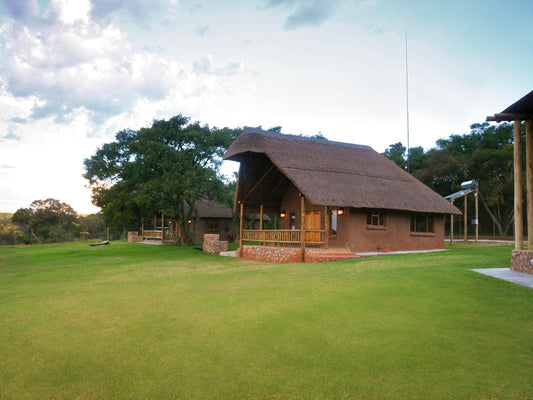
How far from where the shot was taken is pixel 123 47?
1984cm

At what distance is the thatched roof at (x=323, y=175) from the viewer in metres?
17.8

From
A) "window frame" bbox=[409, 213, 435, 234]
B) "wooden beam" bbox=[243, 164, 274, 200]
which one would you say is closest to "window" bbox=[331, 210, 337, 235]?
"window frame" bbox=[409, 213, 435, 234]

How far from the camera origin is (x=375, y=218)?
65.3 ft

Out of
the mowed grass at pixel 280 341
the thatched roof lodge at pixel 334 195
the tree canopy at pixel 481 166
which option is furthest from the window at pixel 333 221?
the tree canopy at pixel 481 166

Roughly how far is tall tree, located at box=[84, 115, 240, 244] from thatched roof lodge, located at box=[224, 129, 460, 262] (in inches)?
215

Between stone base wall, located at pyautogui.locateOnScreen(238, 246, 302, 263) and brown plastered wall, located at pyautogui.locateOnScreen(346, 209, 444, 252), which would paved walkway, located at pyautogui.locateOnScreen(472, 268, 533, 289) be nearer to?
stone base wall, located at pyautogui.locateOnScreen(238, 246, 302, 263)

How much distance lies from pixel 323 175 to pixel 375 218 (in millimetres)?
3789

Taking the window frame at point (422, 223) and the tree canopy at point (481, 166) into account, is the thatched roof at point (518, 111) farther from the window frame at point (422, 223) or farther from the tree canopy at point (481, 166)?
the tree canopy at point (481, 166)

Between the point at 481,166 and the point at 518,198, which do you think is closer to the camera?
the point at 518,198

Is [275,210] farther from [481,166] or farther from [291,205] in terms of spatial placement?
[481,166]

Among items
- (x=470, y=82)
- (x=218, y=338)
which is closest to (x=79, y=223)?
(x=470, y=82)

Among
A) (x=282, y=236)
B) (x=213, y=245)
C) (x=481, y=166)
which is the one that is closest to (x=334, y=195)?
(x=282, y=236)

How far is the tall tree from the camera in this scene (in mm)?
25641

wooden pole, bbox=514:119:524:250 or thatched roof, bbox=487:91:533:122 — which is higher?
thatched roof, bbox=487:91:533:122
